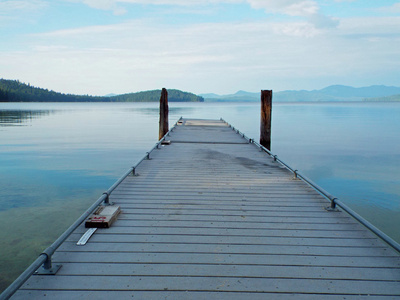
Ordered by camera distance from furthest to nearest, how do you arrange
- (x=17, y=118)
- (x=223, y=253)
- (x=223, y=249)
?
(x=17, y=118) < (x=223, y=249) < (x=223, y=253)

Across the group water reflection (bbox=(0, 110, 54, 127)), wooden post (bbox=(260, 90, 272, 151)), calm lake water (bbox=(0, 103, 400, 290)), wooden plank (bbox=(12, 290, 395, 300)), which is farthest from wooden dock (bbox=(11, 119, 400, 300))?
water reflection (bbox=(0, 110, 54, 127))

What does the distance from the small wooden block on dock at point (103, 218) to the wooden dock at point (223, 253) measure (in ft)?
0.36

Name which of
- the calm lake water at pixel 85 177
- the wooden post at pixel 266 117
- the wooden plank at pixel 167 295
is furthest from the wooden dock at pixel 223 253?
the wooden post at pixel 266 117

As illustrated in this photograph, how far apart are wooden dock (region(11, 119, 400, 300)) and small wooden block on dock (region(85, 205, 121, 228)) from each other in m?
0.11

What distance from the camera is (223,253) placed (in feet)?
13.7

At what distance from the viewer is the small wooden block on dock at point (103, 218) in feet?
16.0

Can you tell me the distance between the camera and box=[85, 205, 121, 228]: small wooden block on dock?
4.88 metres

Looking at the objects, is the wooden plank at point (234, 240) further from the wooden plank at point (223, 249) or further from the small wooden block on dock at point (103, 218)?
the small wooden block on dock at point (103, 218)

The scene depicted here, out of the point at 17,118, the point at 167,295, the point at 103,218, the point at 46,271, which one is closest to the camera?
the point at 167,295

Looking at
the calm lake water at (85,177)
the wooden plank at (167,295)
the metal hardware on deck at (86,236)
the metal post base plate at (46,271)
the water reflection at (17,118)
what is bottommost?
the calm lake water at (85,177)

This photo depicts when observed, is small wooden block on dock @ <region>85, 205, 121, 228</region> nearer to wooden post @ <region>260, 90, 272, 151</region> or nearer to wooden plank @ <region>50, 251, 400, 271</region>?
wooden plank @ <region>50, 251, 400, 271</region>

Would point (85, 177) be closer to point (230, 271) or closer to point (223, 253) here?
point (223, 253)

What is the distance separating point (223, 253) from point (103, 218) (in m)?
2.04

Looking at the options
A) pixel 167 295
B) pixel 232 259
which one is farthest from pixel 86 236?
pixel 232 259
